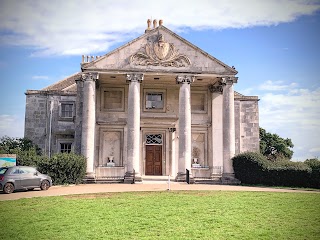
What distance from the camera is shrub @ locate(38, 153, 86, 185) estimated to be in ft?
82.9

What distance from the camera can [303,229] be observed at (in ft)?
38.9

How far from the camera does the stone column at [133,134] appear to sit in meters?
28.4

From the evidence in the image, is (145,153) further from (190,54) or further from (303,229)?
(303,229)

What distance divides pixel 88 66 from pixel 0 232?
64.9 feet

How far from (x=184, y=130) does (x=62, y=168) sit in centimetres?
981

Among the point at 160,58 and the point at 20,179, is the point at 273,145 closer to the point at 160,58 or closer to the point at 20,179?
the point at 160,58

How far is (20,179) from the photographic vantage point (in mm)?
21359

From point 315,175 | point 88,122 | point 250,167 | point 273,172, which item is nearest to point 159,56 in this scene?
point 88,122

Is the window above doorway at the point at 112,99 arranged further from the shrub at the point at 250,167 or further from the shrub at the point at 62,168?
the shrub at the point at 250,167

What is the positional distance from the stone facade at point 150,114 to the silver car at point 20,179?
612 centimetres

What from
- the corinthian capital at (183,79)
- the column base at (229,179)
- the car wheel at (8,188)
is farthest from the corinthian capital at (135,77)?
the car wheel at (8,188)

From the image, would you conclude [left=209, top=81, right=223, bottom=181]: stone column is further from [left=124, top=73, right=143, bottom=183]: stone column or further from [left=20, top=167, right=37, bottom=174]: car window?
[left=20, top=167, right=37, bottom=174]: car window

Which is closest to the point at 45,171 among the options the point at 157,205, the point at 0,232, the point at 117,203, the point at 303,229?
the point at 117,203

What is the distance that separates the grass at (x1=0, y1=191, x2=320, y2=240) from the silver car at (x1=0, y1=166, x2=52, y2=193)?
4225mm
